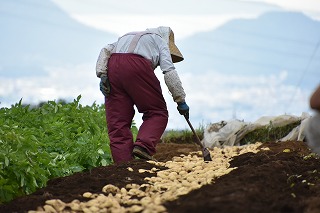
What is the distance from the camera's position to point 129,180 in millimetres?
5375

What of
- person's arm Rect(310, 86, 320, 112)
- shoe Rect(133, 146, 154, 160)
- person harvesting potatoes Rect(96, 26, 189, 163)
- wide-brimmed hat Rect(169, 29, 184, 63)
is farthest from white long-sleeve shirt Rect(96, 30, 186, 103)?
person's arm Rect(310, 86, 320, 112)

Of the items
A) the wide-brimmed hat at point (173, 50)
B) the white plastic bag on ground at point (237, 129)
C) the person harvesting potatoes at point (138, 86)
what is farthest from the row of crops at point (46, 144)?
the white plastic bag on ground at point (237, 129)

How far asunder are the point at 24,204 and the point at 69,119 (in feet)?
10.8

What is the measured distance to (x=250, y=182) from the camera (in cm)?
455

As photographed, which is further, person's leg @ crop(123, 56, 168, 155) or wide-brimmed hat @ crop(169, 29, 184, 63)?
wide-brimmed hat @ crop(169, 29, 184, 63)

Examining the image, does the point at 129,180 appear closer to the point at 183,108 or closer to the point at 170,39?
the point at 183,108

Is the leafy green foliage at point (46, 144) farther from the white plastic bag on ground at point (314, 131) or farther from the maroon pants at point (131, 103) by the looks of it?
the white plastic bag on ground at point (314, 131)

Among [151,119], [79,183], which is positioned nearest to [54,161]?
[79,183]

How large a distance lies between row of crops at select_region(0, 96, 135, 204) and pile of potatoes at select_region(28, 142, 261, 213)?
0.65 m

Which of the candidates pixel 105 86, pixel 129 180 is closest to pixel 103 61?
pixel 105 86

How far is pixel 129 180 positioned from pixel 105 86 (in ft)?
5.89

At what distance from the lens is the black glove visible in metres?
6.96

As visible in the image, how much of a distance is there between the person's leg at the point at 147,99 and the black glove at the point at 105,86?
189 millimetres

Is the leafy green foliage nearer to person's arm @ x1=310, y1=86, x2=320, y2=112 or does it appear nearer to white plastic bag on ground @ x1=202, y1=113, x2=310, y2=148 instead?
white plastic bag on ground @ x1=202, y1=113, x2=310, y2=148
